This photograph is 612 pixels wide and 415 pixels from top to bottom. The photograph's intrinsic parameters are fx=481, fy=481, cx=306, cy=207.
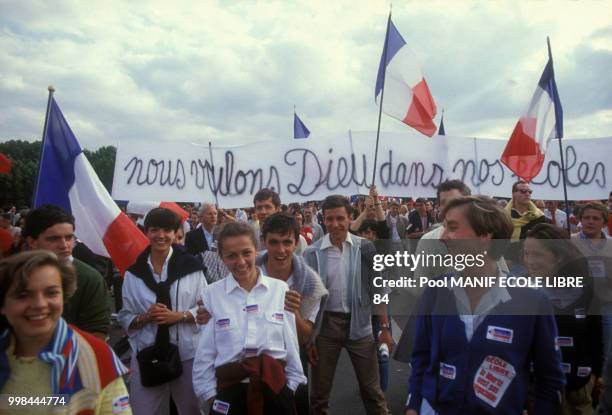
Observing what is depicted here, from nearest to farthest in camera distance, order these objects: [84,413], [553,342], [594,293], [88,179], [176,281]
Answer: [84,413] < [553,342] < [594,293] < [176,281] < [88,179]

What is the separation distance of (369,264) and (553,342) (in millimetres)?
1827

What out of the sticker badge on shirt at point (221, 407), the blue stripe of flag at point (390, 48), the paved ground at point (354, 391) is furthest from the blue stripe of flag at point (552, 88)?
the sticker badge on shirt at point (221, 407)

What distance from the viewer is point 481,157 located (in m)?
5.86

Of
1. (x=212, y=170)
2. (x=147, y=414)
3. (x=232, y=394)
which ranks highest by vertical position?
(x=212, y=170)

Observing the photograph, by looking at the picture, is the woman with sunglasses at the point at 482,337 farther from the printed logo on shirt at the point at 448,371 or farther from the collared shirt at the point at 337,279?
the collared shirt at the point at 337,279

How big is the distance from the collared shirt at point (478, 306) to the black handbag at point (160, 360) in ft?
5.58

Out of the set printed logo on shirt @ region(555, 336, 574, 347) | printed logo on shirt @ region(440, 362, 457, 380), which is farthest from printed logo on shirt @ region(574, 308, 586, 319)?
printed logo on shirt @ region(440, 362, 457, 380)

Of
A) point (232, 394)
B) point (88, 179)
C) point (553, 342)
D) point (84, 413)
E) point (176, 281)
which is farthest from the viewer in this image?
point (88, 179)

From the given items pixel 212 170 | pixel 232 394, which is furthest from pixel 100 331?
pixel 212 170

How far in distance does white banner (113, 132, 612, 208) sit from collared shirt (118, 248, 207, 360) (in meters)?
2.57

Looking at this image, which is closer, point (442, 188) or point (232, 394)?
point (232, 394)

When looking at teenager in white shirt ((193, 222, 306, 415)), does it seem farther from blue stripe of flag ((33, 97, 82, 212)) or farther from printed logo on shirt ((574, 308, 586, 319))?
blue stripe of flag ((33, 97, 82, 212))

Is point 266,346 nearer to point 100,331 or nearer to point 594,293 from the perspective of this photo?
point 100,331

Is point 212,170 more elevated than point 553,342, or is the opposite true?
point 212,170
